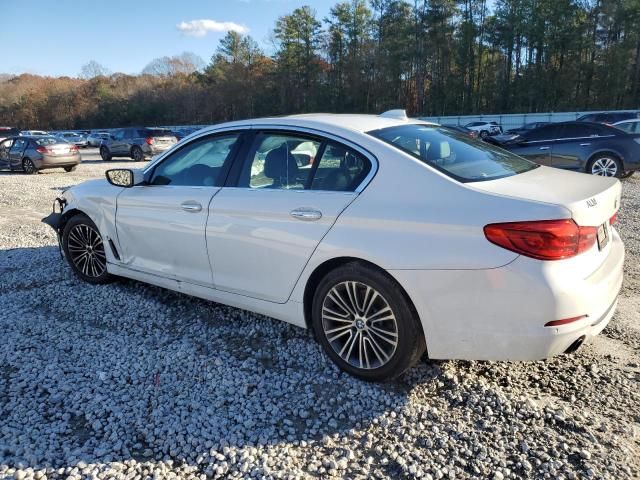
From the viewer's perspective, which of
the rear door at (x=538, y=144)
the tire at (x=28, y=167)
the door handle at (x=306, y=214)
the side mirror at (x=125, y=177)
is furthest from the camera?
the tire at (x=28, y=167)

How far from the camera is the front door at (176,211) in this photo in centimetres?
363

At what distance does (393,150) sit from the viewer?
2.91 m

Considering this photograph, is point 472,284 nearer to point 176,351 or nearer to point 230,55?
point 176,351

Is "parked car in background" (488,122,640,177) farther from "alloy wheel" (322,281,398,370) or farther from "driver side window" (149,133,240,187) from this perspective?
"alloy wheel" (322,281,398,370)

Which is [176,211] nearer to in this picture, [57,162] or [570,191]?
[570,191]

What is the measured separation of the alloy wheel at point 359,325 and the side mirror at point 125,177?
213 centimetres

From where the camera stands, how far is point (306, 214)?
3018 mm

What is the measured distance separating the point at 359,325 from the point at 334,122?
1.38 metres

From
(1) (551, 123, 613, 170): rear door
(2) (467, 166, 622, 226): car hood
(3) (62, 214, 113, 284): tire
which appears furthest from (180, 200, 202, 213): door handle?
(1) (551, 123, 613, 170): rear door

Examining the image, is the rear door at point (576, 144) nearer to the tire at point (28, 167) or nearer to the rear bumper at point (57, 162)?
the rear bumper at point (57, 162)

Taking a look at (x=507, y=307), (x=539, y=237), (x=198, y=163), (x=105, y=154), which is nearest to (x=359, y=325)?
(x=507, y=307)

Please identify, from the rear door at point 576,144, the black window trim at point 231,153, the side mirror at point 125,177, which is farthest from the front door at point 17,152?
the rear door at point 576,144

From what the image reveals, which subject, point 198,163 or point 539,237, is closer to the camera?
point 539,237

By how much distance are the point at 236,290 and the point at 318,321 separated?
2.34 feet
